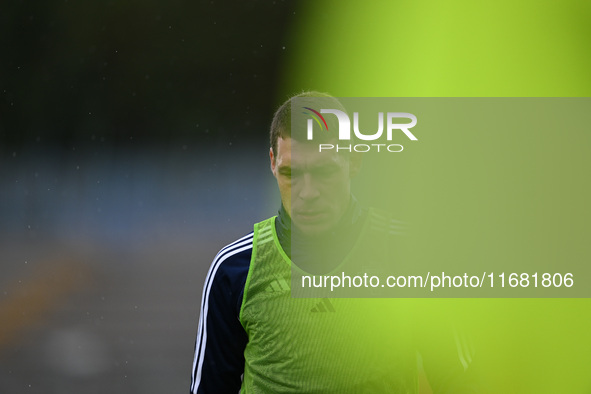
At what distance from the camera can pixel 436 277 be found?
2010 mm

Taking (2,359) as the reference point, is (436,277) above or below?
above

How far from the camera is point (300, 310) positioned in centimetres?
178

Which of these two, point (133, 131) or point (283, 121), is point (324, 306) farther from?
point (133, 131)

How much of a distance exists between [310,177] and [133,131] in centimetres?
910

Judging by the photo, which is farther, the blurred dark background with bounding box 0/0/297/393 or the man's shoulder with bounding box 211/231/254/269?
the blurred dark background with bounding box 0/0/297/393

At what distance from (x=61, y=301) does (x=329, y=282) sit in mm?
6117

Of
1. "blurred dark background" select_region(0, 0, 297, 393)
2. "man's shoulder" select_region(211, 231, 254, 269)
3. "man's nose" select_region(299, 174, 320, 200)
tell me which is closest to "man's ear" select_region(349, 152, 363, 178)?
"man's nose" select_region(299, 174, 320, 200)

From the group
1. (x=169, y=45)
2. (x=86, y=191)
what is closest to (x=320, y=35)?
(x=169, y=45)

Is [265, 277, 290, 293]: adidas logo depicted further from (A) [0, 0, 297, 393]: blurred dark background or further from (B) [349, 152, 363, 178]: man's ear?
(A) [0, 0, 297, 393]: blurred dark background

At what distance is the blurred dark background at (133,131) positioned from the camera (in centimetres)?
931

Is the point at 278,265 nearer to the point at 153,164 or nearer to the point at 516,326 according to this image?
the point at 516,326

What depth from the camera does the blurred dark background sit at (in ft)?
30.6

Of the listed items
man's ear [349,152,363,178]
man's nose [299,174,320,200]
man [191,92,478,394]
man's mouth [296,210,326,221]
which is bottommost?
man [191,92,478,394]

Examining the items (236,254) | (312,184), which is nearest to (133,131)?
(236,254)
